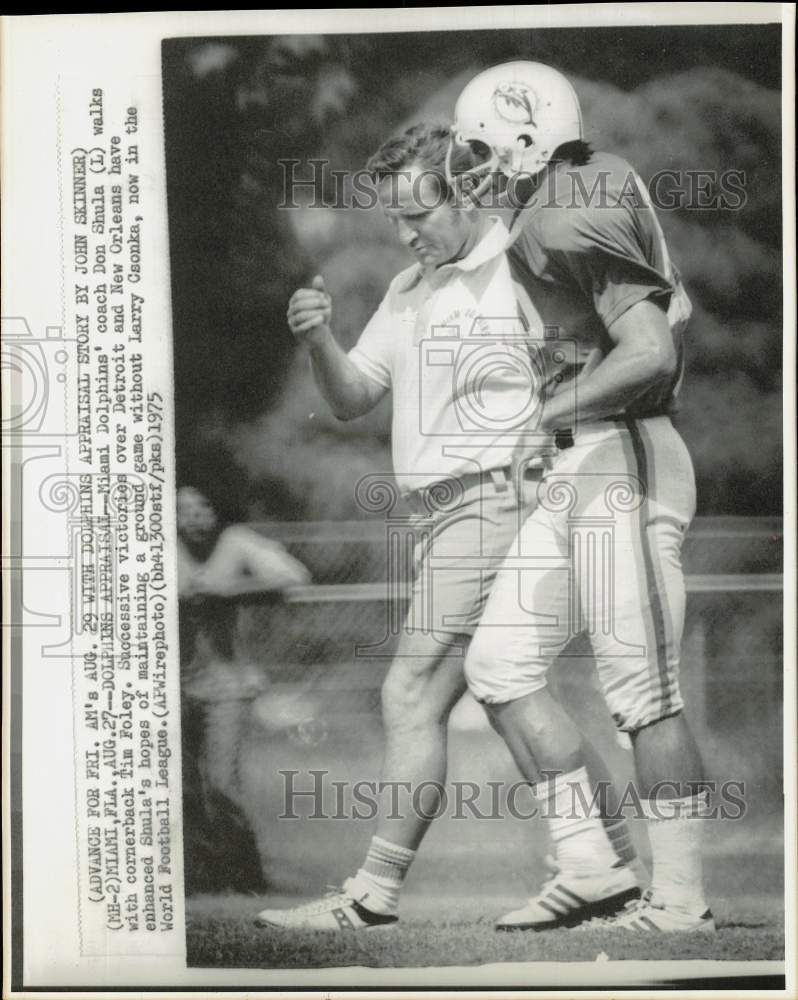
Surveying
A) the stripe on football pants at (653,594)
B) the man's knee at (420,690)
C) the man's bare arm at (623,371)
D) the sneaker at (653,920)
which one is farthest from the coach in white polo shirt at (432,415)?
the sneaker at (653,920)

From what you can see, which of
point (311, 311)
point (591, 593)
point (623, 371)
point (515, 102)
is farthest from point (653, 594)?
point (515, 102)

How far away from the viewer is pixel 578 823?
3.89 m

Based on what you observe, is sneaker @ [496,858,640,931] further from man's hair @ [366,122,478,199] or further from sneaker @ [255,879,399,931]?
man's hair @ [366,122,478,199]

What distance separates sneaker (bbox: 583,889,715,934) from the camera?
153 inches

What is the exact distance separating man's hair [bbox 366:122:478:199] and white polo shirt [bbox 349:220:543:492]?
247 millimetres

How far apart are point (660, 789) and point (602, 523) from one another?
0.92m

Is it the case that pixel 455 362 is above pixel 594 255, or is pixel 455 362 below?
below

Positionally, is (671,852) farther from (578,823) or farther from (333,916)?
(333,916)

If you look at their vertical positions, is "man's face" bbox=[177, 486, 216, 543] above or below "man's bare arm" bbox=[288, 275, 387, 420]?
below

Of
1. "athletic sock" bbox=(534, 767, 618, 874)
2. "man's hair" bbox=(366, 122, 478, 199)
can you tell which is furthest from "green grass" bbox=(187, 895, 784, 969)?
"man's hair" bbox=(366, 122, 478, 199)

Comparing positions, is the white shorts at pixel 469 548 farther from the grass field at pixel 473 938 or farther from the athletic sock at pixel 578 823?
the grass field at pixel 473 938

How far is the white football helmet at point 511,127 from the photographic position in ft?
12.8

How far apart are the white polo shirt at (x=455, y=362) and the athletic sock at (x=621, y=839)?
50.2 inches

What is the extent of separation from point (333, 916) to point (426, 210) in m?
2.43
